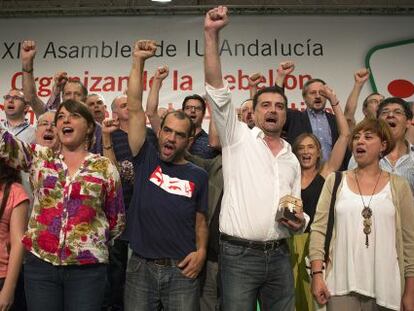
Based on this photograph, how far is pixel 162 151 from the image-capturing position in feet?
8.14

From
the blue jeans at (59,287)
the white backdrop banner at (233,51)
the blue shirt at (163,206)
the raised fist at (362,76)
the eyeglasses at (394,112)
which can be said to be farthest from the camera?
the white backdrop banner at (233,51)

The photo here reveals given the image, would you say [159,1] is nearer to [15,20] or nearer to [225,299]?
[15,20]

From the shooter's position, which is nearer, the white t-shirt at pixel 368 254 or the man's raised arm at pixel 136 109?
the white t-shirt at pixel 368 254

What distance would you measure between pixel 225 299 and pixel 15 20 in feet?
18.1

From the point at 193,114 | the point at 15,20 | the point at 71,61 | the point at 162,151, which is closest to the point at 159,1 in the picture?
the point at 71,61

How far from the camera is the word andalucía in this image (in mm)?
6137

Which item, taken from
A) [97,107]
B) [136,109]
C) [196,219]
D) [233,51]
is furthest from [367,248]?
[233,51]

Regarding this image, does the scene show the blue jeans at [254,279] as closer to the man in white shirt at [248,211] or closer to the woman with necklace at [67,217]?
the man in white shirt at [248,211]

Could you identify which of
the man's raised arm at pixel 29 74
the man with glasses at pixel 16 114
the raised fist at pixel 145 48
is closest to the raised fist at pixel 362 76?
the raised fist at pixel 145 48

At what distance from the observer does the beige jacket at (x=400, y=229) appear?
2289 millimetres

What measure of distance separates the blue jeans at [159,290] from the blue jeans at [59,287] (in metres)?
0.21

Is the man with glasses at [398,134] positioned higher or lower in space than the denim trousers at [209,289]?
higher

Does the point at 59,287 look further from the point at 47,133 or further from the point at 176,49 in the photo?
the point at 176,49

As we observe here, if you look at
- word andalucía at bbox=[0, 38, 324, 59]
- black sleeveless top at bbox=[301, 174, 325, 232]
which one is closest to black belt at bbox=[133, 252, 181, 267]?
black sleeveless top at bbox=[301, 174, 325, 232]
